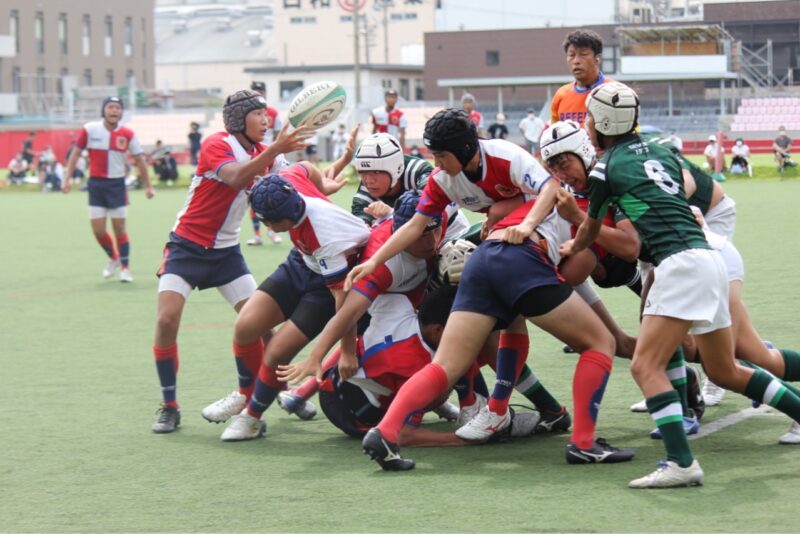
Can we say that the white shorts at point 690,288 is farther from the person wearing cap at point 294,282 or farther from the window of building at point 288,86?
the window of building at point 288,86

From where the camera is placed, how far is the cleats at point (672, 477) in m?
5.67

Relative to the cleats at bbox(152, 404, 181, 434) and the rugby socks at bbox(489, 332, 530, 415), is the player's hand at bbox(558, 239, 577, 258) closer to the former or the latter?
the rugby socks at bbox(489, 332, 530, 415)

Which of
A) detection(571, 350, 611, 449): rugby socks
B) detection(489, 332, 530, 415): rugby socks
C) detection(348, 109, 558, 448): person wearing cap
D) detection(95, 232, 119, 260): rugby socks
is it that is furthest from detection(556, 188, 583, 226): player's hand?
detection(95, 232, 119, 260): rugby socks

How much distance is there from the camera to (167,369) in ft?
25.5

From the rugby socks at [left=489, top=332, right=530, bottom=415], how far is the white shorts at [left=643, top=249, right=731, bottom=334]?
1.21m

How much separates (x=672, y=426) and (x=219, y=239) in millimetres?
3483

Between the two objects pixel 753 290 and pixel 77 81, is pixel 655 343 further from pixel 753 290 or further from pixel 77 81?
pixel 77 81

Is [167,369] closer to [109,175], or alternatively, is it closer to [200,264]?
[200,264]

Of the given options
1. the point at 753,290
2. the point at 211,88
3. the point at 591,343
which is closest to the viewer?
the point at 591,343

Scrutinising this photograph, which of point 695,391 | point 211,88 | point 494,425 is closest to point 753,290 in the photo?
point 695,391

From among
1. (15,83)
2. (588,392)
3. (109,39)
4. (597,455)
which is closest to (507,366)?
(588,392)

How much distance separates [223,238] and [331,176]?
982 millimetres

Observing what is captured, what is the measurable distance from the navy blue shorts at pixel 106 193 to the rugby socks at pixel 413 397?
1003 centimetres

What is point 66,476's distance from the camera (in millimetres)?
6469
